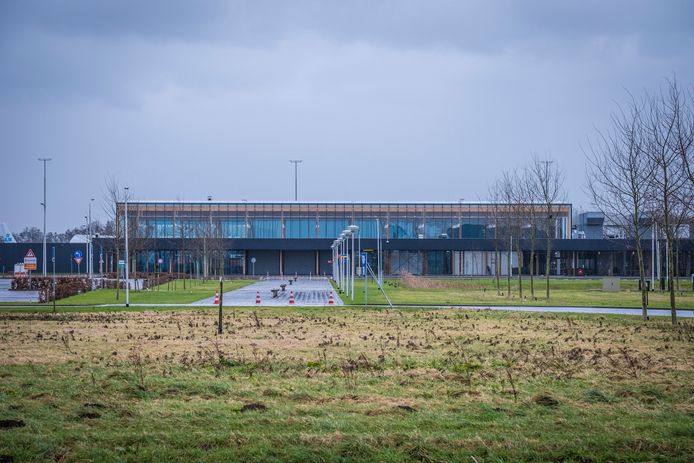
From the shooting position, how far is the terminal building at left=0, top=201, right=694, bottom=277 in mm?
90625

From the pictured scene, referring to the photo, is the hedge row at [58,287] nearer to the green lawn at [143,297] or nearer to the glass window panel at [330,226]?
the green lawn at [143,297]

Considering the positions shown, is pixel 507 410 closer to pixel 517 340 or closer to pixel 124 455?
pixel 124 455

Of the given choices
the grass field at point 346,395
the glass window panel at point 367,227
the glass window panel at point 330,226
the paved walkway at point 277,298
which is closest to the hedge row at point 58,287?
the paved walkway at point 277,298

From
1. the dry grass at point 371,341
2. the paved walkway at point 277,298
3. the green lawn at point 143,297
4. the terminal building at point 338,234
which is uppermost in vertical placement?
the terminal building at point 338,234

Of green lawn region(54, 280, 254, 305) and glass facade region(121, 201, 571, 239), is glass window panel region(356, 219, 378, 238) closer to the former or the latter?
glass facade region(121, 201, 571, 239)

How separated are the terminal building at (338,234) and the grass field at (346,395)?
231 feet

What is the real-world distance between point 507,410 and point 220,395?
428 centimetres

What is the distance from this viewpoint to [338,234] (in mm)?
100500

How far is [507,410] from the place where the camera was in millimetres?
9961

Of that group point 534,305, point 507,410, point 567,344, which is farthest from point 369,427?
point 534,305

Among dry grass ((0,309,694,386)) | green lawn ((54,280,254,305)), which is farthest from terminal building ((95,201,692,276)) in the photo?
dry grass ((0,309,694,386))

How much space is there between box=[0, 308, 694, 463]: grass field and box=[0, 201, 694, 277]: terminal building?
7049 cm

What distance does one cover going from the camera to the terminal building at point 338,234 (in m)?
90.6

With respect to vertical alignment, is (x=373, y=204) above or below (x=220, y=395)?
above
